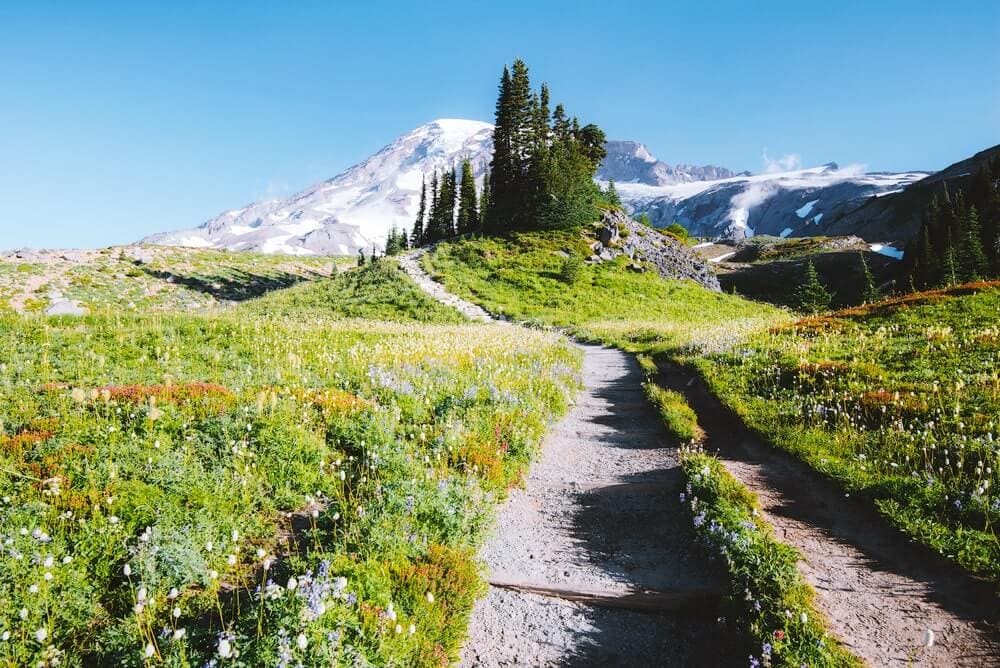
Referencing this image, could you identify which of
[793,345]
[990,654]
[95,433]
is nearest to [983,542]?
[990,654]

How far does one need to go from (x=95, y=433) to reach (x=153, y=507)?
2306 mm

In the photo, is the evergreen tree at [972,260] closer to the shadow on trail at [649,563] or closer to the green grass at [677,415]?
the green grass at [677,415]

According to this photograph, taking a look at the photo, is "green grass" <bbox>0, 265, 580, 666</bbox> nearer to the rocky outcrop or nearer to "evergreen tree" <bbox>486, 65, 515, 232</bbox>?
the rocky outcrop

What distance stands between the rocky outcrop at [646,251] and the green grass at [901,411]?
3790cm

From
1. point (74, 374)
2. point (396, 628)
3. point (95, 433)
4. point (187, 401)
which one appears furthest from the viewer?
point (74, 374)

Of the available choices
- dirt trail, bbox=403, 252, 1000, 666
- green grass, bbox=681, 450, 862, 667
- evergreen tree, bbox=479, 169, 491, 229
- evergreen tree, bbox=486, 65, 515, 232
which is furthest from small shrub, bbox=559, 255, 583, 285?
green grass, bbox=681, 450, 862, 667

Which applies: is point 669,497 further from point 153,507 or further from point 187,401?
point 187,401

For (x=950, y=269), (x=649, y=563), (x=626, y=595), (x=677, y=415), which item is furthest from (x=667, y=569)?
(x=950, y=269)

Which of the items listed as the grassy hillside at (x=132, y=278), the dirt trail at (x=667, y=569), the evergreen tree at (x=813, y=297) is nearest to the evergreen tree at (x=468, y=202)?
the grassy hillside at (x=132, y=278)

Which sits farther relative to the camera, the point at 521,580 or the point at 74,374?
the point at 74,374

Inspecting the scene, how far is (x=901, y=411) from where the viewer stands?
28.4 ft

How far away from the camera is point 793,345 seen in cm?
1546

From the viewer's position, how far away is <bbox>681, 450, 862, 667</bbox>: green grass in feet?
12.5

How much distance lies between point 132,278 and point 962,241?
102726 millimetres
